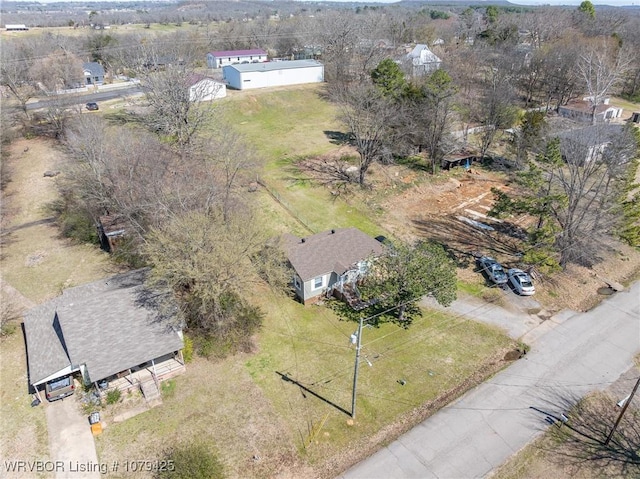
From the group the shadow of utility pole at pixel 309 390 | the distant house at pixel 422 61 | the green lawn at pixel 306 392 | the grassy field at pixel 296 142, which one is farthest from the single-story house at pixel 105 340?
the distant house at pixel 422 61

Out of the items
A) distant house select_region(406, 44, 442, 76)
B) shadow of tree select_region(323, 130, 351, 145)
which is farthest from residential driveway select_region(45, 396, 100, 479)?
distant house select_region(406, 44, 442, 76)

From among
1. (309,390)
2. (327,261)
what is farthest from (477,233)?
(309,390)

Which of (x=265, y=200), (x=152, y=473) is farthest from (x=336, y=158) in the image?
(x=152, y=473)

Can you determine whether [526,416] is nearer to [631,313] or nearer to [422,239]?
[631,313]

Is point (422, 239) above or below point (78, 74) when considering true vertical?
below

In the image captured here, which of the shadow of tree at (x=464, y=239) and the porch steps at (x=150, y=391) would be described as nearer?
the porch steps at (x=150, y=391)

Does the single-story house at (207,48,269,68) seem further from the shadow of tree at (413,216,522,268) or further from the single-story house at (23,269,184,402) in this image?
the single-story house at (23,269,184,402)

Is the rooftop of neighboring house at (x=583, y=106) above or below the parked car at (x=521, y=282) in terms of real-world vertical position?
above

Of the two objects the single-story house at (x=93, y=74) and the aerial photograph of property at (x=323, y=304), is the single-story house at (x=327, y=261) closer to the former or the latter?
the aerial photograph of property at (x=323, y=304)
